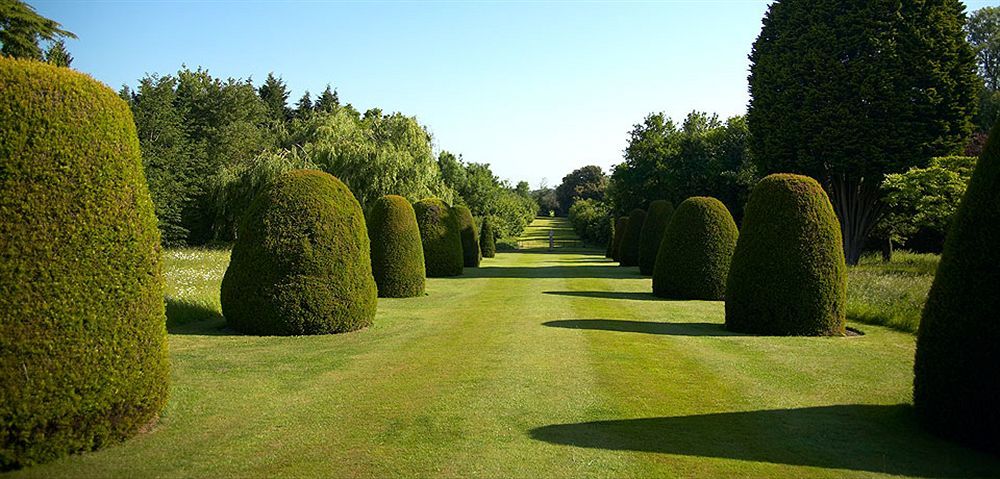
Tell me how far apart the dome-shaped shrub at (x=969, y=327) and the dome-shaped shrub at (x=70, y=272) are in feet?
24.1

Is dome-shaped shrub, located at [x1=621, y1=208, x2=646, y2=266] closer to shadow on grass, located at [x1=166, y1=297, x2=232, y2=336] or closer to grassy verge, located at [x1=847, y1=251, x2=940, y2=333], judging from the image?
grassy verge, located at [x1=847, y1=251, x2=940, y2=333]

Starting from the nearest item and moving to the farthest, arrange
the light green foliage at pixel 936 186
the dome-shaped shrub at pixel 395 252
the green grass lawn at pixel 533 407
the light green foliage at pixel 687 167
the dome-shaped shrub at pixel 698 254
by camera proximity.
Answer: the green grass lawn at pixel 533 407 < the dome-shaped shrub at pixel 698 254 < the dome-shaped shrub at pixel 395 252 < the light green foliage at pixel 936 186 < the light green foliage at pixel 687 167

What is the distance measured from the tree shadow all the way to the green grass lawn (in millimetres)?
102

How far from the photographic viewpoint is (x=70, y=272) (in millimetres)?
5504

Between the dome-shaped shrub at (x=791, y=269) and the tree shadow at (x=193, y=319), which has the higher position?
the dome-shaped shrub at (x=791, y=269)

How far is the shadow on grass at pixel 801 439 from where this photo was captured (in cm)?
575

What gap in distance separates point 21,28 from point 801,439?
31.4 metres

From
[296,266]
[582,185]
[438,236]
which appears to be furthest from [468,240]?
[582,185]

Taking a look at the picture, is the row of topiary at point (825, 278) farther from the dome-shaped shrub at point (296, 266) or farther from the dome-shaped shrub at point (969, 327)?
the dome-shaped shrub at point (296, 266)

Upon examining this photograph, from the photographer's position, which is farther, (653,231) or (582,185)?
(582,185)

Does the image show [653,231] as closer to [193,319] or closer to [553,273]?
[553,273]

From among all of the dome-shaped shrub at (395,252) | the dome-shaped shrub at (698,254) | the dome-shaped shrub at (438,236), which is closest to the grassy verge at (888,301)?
the dome-shaped shrub at (698,254)

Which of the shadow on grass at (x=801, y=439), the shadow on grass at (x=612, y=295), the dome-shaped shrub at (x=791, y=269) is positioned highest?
the dome-shaped shrub at (x=791, y=269)

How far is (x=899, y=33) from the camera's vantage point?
27625mm
